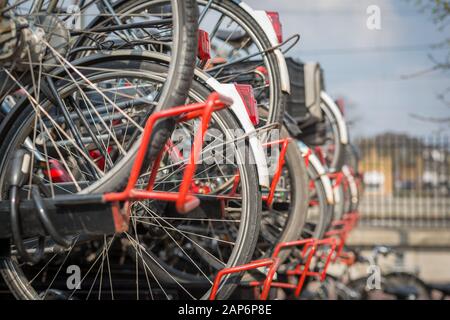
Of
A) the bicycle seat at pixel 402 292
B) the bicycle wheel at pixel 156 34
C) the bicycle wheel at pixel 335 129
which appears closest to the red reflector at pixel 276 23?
the bicycle wheel at pixel 156 34

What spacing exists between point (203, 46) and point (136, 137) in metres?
0.66

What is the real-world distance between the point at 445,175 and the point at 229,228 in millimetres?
10570

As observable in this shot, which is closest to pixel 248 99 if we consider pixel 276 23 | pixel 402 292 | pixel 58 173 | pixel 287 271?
pixel 276 23

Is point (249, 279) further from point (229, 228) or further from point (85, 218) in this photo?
point (85, 218)

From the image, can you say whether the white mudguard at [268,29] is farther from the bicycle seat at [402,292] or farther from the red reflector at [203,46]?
the bicycle seat at [402,292]

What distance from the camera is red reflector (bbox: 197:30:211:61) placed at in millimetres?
3566

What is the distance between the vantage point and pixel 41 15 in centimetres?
314

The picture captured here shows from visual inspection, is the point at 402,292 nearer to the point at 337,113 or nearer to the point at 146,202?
the point at 337,113

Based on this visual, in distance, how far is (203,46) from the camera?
3.58 metres

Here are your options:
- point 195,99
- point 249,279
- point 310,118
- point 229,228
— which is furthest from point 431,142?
point 195,99

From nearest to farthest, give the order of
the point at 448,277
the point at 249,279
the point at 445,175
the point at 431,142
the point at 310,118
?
the point at 249,279
the point at 310,118
the point at 448,277
the point at 431,142
the point at 445,175

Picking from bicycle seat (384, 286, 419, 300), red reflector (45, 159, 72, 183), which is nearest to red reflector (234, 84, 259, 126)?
red reflector (45, 159, 72, 183)

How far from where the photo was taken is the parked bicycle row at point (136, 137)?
2691mm

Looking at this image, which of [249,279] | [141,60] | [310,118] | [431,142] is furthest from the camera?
[431,142]
